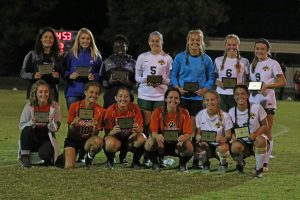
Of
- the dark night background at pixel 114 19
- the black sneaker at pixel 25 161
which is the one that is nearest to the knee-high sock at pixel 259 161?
the black sneaker at pixel 25 161

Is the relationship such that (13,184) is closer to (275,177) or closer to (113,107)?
(113,107)

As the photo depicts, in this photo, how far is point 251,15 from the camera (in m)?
49.6

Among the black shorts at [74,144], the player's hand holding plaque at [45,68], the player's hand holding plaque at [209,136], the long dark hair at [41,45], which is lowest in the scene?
the black shorts at [74,144]

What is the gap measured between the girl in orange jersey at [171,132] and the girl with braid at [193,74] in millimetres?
433

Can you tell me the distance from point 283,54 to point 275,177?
3796 centimetres

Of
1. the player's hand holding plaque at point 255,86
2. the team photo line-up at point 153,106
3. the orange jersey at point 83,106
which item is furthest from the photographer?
the player's hand holding plaque at point 255,86

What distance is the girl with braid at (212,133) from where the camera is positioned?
924 centimetres

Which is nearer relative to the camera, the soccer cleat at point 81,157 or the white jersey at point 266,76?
the soccer cleat at point 81,157

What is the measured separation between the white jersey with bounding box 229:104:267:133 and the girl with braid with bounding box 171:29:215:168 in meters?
0.68

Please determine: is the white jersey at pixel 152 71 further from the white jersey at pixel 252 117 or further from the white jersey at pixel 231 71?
the white jersey at pixel 252 117

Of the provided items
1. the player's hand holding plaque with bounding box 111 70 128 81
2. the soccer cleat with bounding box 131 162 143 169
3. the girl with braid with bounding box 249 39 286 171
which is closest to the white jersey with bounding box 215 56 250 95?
the girl with braid with bounding box 249 39 286 171

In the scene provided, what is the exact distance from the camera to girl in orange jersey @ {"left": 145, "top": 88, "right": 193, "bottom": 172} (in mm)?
9266

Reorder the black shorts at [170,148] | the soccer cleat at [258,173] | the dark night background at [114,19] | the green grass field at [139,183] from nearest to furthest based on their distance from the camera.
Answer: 1. the green grass field at [139,183]
2. the soccer cleat at [258,173]
3. the black shorts at [170,148]
4. the dark night background at [114,19]

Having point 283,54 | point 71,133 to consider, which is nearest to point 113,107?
point 71,133
